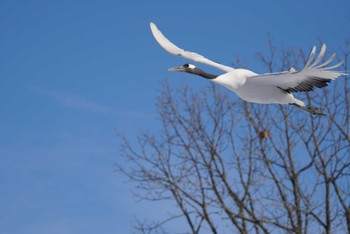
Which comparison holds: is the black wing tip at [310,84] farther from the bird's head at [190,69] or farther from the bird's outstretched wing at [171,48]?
the bird's outstretched wing at [171,48]

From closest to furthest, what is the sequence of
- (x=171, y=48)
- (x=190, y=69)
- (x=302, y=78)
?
(x=302, y=78) → (x=190, y=69) → (x=171, y=48)

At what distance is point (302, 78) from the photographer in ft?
12.6

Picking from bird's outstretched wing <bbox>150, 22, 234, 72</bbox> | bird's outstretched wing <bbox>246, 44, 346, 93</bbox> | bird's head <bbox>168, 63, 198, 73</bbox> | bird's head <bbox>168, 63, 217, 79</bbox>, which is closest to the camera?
bird's outstretched wing <bbox>246, 44, 346, 93</bbox>

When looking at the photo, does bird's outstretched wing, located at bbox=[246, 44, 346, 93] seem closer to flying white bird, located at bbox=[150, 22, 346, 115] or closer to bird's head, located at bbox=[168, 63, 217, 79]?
flying white bird, located at bbox=[150, 22, 346, 115]

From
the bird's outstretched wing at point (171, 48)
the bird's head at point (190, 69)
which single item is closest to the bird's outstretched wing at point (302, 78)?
the bird's head at point (190, 69)

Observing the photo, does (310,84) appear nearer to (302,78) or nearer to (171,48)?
(302,78)

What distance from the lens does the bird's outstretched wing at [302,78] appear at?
3.62 metres

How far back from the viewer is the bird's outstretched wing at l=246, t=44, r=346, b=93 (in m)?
3.62

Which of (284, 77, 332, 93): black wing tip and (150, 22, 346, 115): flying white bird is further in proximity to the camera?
(284, 77, 332, 93): black wing tip

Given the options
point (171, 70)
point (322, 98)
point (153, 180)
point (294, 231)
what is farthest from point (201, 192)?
point (171, 70)

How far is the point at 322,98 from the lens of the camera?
8484 mm

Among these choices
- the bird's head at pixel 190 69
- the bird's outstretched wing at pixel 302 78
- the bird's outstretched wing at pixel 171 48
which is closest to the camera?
the bird's outstretched wing at pixel 302 78

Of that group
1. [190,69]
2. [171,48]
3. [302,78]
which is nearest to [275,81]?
[302,78]

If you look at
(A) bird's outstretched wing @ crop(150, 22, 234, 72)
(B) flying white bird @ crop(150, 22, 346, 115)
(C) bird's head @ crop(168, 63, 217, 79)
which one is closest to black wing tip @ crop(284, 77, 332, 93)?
(B) flying white bird @ crop(150, 22, 346, 115)
